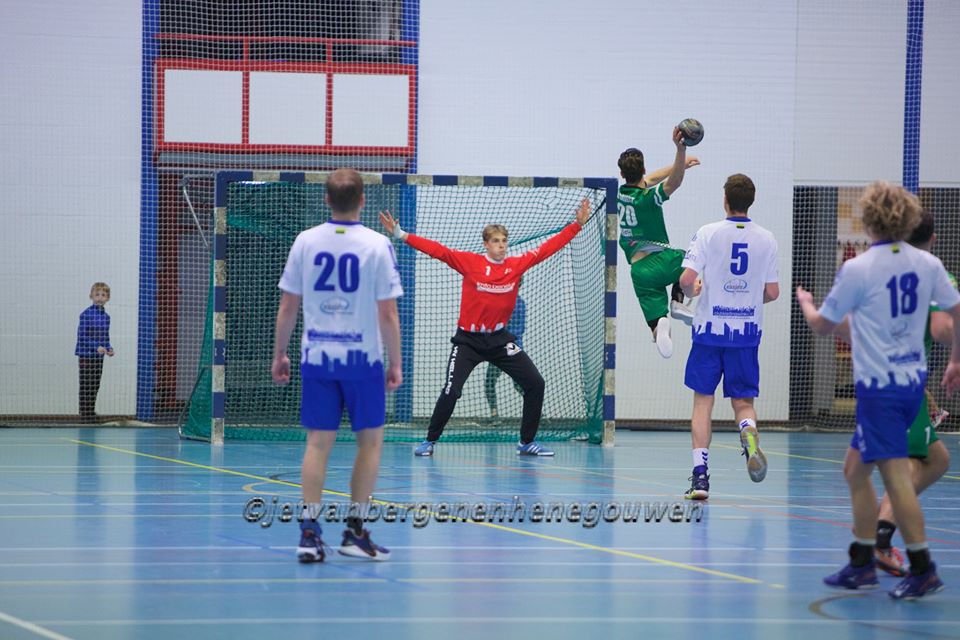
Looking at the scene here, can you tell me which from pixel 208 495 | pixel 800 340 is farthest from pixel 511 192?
pixel 208 495

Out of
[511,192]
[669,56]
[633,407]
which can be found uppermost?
[669,56]

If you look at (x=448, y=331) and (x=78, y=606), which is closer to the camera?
(x=78, y=606)

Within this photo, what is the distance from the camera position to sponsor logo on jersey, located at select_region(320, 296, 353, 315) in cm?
612

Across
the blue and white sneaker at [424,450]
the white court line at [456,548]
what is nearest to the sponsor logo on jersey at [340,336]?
the white court line at [456,548]

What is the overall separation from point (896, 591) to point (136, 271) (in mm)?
14082

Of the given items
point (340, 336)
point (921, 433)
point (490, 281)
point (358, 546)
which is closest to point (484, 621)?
point (358, 546)

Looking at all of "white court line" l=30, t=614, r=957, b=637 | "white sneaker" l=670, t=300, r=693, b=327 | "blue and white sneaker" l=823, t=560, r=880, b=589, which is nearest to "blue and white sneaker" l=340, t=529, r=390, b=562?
"white court line" l=30, t=614, r=957, b=637

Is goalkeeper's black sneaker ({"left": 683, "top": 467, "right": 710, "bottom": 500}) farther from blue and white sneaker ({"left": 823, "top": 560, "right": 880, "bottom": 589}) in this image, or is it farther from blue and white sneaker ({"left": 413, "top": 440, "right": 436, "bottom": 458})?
blue and white sneaker ({"left": 413, "top": 440, "right": 436, "bottom": 458})

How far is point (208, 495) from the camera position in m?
8.90

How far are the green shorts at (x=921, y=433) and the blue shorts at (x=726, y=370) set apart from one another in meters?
2.63

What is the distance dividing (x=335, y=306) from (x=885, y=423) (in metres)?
2.65

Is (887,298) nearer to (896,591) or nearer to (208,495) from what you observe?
(896,591)

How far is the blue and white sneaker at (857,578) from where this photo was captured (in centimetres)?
566

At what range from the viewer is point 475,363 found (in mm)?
12359
